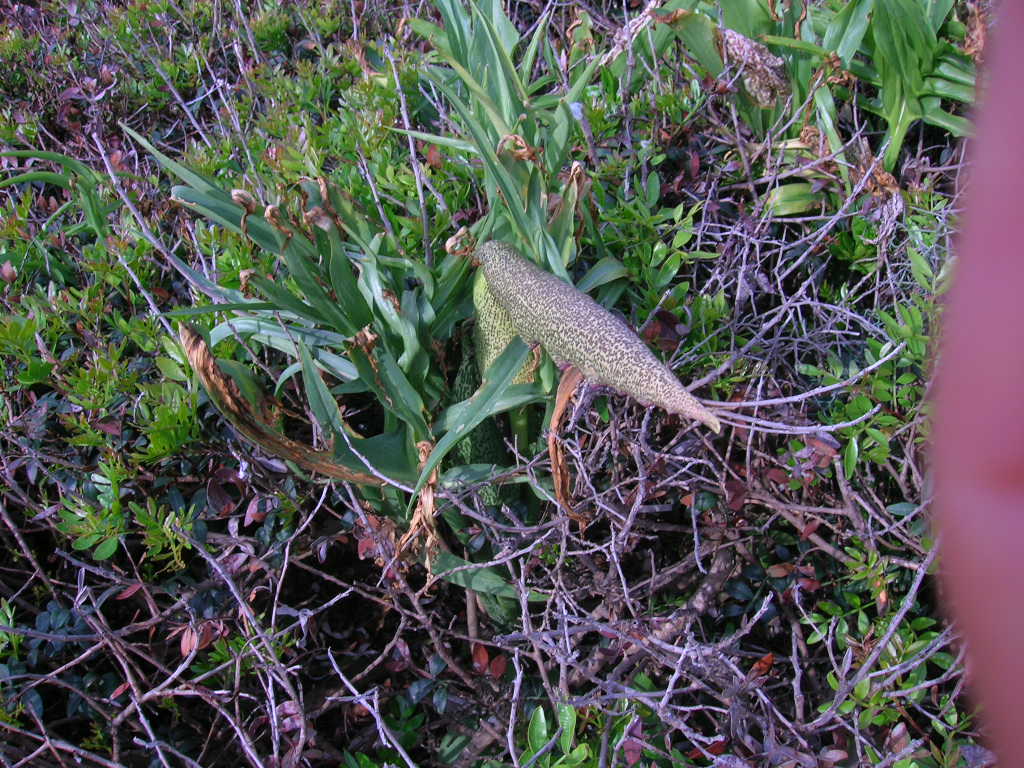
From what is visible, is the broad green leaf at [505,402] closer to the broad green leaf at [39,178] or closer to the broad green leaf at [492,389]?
the broad green leaf at [492,389]

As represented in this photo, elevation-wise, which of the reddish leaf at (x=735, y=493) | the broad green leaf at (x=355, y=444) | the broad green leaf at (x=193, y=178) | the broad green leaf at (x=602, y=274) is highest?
the broad green leaf at (x=193, y=178)

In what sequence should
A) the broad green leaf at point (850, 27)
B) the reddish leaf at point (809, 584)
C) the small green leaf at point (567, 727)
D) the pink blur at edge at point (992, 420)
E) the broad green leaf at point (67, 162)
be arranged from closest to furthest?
the pink blur at edge at point (992, 420), the small green leaf at point (567, 727), the reddish leaf at point (809, 584), the broad green leaf at point (67, 162), the broad green leaf at point (850, 27)

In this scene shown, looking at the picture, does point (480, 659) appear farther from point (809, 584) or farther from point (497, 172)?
point (497, 172)

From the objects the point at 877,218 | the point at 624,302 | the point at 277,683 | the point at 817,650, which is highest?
the point at 877,218

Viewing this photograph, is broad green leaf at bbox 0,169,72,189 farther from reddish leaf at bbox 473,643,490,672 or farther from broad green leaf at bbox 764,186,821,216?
broad green leaf at bbox 764,186,821,216

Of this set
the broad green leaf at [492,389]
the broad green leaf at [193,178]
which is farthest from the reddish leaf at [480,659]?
the broad green leaf at [193,178]

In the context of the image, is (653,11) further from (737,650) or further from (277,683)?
(277,683)

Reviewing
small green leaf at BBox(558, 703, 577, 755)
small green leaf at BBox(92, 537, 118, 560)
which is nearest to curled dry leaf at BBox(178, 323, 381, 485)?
small green leaf at BBox(92, 537, 118, 560)

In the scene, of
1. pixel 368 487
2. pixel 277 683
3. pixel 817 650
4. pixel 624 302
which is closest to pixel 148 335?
pixel 368 487
